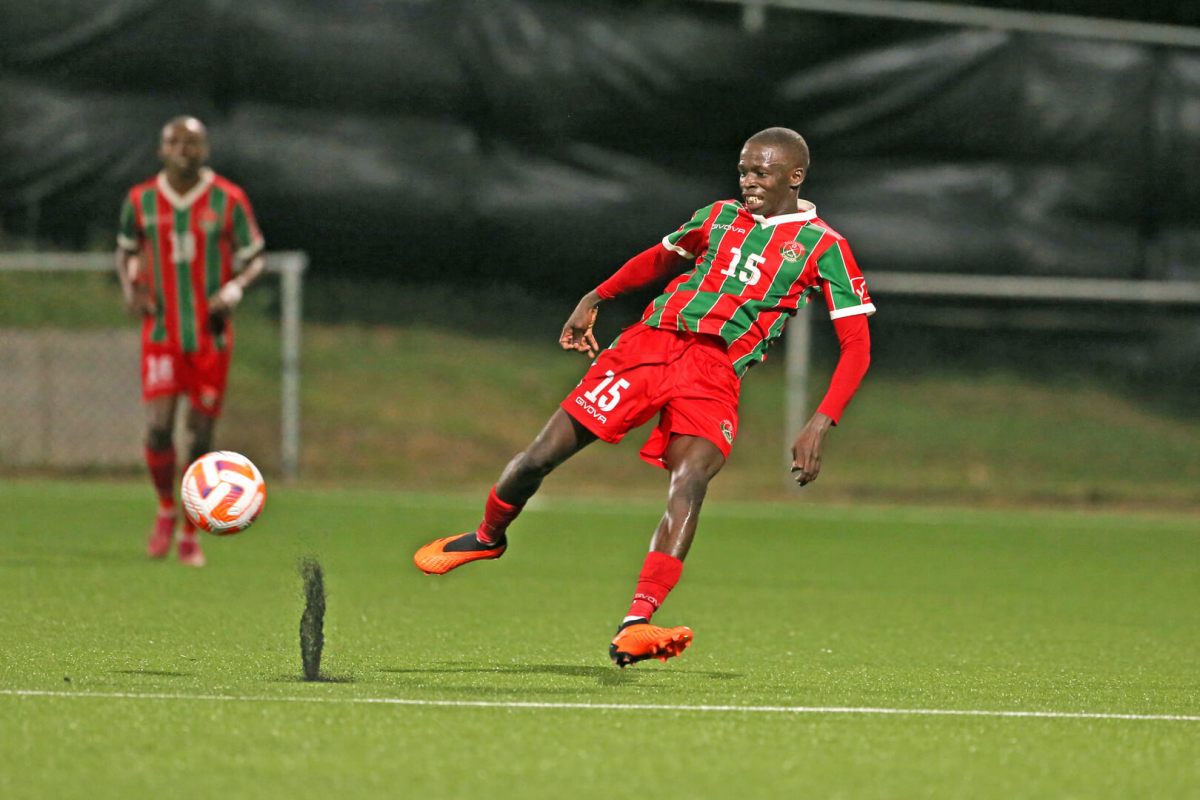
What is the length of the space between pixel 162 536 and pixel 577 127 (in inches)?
263

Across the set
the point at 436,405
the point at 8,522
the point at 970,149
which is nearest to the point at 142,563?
the point at 8,522

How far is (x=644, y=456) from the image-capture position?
648 cm

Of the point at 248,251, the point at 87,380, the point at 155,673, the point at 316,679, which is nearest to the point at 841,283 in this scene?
the point at 316,679

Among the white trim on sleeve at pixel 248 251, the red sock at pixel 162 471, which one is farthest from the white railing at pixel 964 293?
the red sock at pixel 162 471

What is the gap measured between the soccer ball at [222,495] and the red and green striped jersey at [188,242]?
256 cm

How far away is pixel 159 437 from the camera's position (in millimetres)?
9453

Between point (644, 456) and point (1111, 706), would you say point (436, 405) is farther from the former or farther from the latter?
point (1111, 706)

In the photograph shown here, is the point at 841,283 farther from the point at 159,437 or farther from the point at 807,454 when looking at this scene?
the point at 159,437

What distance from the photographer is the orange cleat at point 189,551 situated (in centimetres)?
921

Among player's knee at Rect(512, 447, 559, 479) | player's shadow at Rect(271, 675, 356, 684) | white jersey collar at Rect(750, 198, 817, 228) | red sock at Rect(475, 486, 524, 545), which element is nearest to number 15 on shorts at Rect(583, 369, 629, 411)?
player's knee at Rect(512, 447, 559, 479)

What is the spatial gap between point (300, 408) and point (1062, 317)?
597 cm

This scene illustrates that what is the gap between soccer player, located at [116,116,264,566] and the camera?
369 inches

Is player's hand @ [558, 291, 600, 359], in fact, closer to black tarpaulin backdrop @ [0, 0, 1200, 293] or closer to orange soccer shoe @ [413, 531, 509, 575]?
orange soccer shoe @ [413, 531, 509, 575]

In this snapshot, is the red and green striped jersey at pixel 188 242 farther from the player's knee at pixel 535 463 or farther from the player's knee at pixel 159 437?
the player's knee at pixel 535 463
